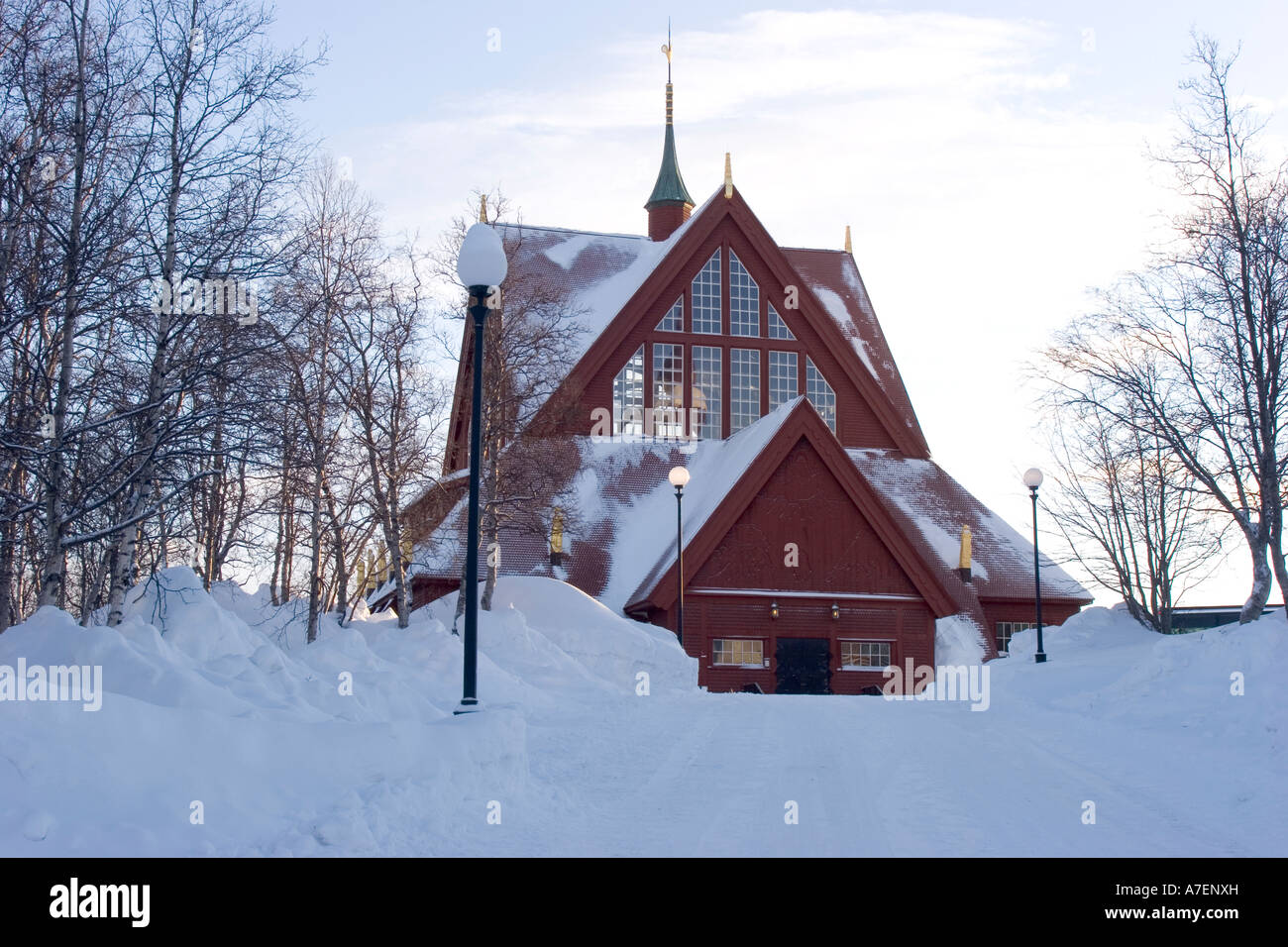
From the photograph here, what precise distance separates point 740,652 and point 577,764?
61.9 feet

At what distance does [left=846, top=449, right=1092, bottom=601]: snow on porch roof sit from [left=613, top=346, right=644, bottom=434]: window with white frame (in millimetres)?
6683

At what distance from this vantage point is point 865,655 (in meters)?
29.9

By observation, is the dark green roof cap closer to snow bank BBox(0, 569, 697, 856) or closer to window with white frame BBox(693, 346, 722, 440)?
window with white frame BBox(693, 346, 722, 440)

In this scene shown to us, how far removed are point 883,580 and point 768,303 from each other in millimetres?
11137

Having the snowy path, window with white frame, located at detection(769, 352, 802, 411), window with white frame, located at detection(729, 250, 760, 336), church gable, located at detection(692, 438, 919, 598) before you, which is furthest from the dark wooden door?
the snowy path

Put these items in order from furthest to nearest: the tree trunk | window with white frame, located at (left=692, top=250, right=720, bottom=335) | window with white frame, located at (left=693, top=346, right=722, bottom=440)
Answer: window with white frame, located at (left=692, top=250, right=720, bottom=335) → window with white frame, located at (left=693, top=346, right=722, bottom=440) → the tree trunk

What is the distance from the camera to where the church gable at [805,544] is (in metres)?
29.3

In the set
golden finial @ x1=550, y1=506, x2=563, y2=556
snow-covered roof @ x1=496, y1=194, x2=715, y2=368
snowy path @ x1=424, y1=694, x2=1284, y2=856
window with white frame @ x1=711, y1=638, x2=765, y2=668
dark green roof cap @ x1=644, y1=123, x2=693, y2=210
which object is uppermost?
dark green roof cap @ x1=644, y1=123, x2=693, y2=210

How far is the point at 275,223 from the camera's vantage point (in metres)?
13.0

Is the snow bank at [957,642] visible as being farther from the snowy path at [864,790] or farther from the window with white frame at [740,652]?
the snowy path at [864,790]

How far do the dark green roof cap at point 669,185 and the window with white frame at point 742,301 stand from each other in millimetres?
8022

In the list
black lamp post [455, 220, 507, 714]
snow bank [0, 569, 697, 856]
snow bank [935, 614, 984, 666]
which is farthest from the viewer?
snow bank [935, 614, 984, 666]

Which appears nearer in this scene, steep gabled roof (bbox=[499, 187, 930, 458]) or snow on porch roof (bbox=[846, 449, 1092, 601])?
snow on porch roof (bbox=[846, 449, 1092, 601])

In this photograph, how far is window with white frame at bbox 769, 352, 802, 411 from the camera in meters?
36.9
